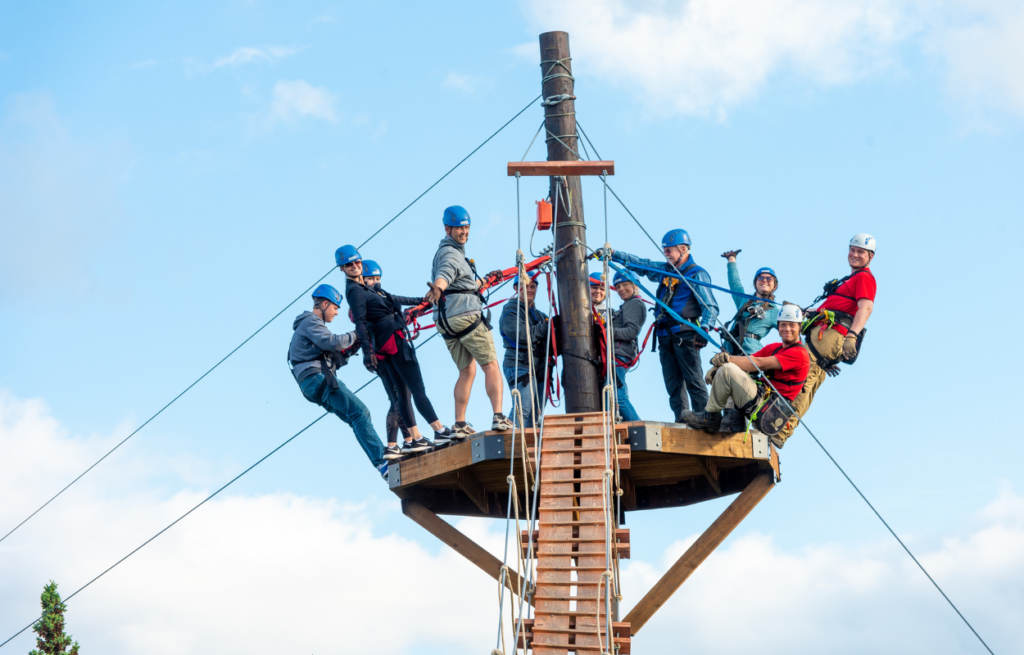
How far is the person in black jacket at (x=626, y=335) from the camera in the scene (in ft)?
38.7

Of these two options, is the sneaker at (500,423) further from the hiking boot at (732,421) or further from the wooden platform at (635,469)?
the hiking boot at (732,421)

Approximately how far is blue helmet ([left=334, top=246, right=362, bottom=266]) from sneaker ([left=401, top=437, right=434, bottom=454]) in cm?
176

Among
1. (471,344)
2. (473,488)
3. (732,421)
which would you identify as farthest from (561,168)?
(473,488)

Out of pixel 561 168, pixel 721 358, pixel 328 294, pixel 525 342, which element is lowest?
pixel 721 358

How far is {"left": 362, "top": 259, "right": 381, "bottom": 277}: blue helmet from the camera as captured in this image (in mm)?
11508

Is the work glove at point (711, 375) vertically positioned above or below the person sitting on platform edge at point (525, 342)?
below

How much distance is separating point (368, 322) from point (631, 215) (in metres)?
2.93

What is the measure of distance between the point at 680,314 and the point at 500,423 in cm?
212

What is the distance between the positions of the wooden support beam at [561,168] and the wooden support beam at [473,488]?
2.89m

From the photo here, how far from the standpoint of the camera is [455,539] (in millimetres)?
12000

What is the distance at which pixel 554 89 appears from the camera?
41.1 ft

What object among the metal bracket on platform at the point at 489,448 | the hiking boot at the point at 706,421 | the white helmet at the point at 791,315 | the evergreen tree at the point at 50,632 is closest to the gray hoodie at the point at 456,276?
the metal bracket on platform at the point at 489,448

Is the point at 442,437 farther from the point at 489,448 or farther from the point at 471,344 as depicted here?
the point at 471,344

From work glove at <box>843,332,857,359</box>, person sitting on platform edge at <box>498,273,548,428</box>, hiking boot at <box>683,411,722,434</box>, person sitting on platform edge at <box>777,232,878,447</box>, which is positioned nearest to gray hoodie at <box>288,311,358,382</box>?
person sitting on platform edge at <box>498,273,548,428</box>
